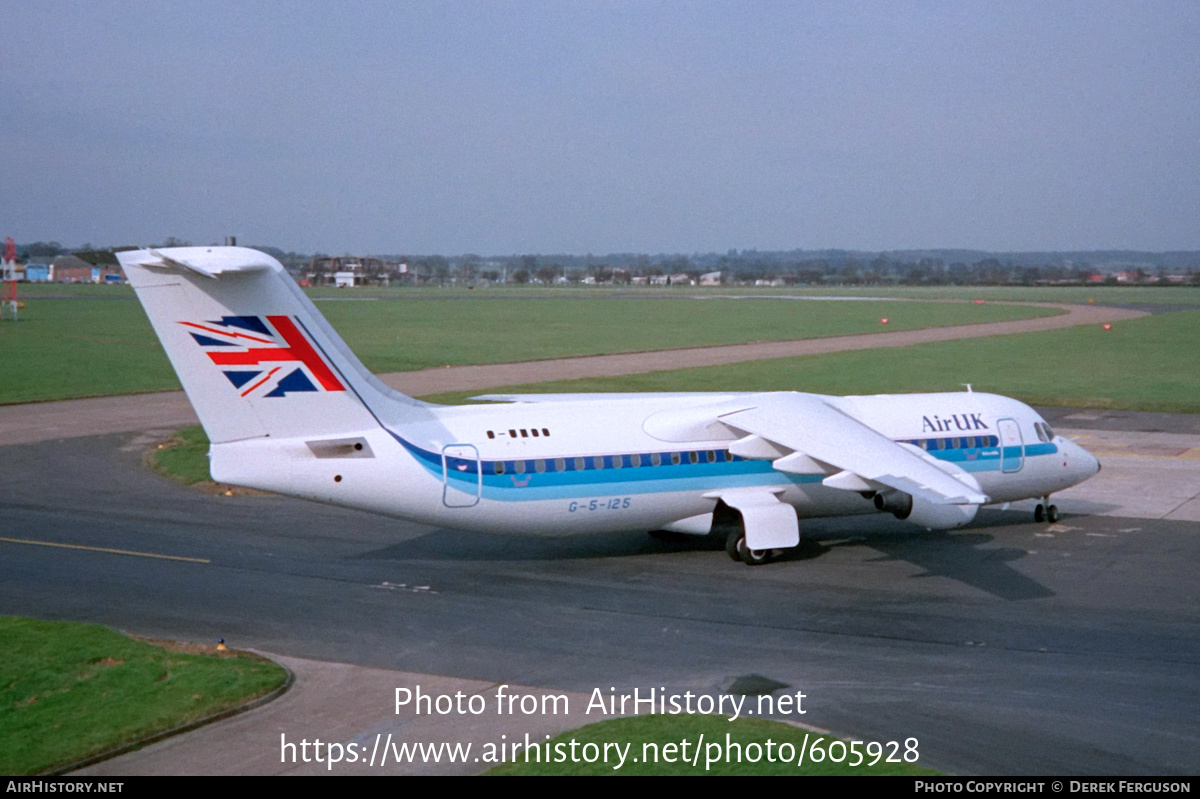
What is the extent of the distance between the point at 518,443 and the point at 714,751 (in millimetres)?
9887

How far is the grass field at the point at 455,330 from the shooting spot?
196ft

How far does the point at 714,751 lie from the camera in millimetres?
13719

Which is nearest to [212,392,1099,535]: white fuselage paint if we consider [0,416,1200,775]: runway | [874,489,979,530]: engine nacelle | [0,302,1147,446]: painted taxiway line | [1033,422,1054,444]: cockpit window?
[874,489,979,530]: engine nacelle

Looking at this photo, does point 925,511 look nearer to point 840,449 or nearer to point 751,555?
point 751,555

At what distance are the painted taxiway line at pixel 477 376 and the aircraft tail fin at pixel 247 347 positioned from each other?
73.4 feet

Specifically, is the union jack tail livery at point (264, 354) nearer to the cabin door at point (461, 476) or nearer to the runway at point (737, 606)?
the cabin door at point (461, 476)

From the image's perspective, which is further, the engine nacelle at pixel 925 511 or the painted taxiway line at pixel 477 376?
the painted taxiway line at pixel 477 376

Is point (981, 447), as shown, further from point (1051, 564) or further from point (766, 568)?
point (766, 568)

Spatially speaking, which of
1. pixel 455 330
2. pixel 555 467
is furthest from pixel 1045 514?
pixel 455 330

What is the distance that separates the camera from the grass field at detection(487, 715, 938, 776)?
13172 millimetres

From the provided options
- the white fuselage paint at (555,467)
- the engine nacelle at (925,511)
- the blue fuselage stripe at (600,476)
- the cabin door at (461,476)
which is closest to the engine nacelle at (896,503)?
the engine nacelle at (925,511)

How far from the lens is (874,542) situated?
86.6 feet

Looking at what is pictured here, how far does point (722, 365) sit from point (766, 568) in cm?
4027
